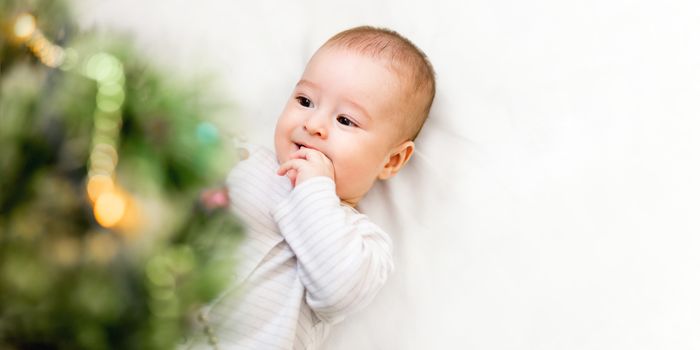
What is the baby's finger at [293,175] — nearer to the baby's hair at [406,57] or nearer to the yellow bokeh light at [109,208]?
the baby's hair at [406,57]

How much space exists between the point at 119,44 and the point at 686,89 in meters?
0.94

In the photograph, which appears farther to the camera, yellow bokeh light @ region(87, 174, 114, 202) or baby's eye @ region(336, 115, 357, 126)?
baby's eye @ region(336, 115, 357, 126)

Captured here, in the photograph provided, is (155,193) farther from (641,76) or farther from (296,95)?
(641,76)

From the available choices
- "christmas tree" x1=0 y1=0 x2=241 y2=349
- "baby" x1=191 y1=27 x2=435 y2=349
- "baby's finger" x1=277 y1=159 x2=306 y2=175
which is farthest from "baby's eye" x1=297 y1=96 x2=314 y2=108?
"christmas tree" x1=0 y1=0 x2=241 y2=349

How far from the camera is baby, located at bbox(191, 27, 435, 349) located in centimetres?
92

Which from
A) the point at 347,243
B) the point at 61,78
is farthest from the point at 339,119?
the point at 61,78

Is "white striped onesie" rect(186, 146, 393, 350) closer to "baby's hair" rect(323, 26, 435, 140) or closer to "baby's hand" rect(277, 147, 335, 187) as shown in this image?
"baby's hand" rect(277, 147, 335, 187)

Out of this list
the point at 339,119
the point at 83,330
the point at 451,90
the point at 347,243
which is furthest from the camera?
the point at 451,90

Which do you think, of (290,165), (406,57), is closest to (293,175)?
(290,165)

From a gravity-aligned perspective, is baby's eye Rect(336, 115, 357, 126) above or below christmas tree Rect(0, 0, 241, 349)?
below

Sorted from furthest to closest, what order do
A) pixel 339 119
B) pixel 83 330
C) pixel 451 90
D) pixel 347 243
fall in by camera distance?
pixel 451 90
pixel 339 119
pixel 347 243
pixel 83 330

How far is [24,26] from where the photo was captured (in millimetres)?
457

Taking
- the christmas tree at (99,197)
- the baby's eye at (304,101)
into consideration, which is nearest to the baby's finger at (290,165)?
the baby's eye at (304,101)

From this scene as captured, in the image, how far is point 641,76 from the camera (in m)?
1.10
